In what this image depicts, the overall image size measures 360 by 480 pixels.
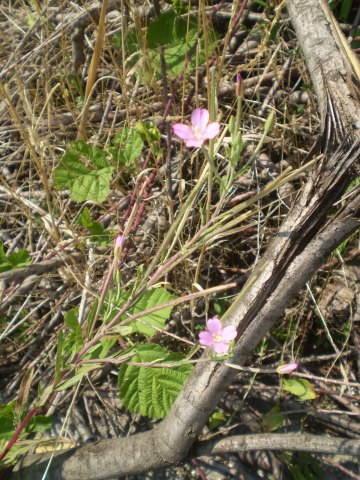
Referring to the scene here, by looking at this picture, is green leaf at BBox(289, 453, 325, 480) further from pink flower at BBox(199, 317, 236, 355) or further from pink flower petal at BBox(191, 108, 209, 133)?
pink flower petal at BBox(191, 108, 209, 133)

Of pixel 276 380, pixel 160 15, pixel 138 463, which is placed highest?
pixel 160 15

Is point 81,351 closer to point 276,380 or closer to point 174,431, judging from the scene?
point 174,431

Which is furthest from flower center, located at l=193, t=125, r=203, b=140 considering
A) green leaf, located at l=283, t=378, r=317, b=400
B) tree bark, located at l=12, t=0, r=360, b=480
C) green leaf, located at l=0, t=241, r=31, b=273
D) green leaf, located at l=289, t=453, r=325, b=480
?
green leaf, located at l=289, t=453, r=325, b=480

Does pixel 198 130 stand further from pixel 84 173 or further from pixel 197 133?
pixel 84 173

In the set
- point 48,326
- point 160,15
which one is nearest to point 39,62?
point 160,15

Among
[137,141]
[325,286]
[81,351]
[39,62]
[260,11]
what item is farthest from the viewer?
[39,62]

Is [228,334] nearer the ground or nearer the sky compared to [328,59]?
nearer the ground

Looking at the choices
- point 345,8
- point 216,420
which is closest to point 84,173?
point 216,420
